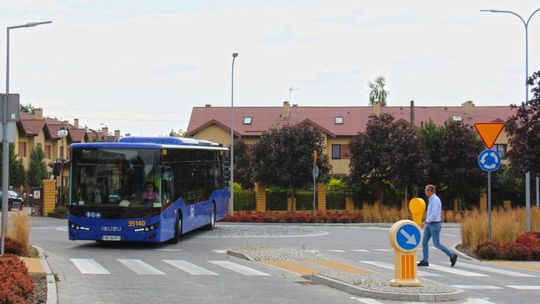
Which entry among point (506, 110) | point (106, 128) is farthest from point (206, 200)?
point (106, 128)

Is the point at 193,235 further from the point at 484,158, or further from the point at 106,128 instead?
the point at 106,128

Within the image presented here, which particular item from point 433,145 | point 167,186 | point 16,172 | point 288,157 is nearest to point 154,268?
point 167,186

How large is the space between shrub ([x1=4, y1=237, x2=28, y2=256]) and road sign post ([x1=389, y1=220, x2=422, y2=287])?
899 centimetres

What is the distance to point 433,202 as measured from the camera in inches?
729

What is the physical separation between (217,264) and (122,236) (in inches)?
175

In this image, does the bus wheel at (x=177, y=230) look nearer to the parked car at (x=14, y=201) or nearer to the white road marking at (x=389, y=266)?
the white road marking at (x=389, y=266)

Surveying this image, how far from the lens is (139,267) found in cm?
1734

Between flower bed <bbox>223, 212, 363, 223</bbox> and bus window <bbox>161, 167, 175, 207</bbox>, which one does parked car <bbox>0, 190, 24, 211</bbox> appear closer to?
flower bed <bbox>223, 212, 363, 223</bbox>

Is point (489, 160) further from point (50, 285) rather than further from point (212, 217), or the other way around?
point (50, 285)

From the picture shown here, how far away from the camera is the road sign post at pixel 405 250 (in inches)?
519

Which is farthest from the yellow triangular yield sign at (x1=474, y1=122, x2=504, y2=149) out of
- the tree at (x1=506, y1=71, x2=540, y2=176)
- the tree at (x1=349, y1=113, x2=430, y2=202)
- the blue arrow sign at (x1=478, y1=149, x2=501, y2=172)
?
the tree at (x1=349, y1=113, x2=430, y2=202)

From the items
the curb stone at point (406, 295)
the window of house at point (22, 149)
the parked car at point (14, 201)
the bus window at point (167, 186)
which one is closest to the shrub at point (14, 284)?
the curb stone at point (406, 295)

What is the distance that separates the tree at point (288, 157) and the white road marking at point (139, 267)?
36.2m

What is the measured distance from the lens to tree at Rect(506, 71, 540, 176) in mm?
23266
